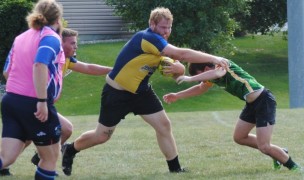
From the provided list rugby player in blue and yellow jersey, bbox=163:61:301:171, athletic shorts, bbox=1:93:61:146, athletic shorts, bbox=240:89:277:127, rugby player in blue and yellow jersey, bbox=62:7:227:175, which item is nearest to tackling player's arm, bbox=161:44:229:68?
rugby player in blue and yellow jersey, bbox=62:7:227:175

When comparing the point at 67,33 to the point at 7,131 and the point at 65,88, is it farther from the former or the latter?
the point at 65,88

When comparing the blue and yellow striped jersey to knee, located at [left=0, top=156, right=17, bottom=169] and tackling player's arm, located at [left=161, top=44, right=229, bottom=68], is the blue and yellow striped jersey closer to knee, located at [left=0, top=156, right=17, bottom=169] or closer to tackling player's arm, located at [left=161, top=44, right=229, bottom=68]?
tackling player's arm, located at [left=161, top=44, right=229, bottom=68]

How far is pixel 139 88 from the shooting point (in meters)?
8.45

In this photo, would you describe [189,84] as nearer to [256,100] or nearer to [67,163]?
[67,163]

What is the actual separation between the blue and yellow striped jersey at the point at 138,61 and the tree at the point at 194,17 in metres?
21.1

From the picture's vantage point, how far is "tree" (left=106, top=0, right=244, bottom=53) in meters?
29.6

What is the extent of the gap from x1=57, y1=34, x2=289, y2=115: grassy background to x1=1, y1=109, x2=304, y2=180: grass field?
14.5 m

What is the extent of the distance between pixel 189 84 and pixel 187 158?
23272 millimetres

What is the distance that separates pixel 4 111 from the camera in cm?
659

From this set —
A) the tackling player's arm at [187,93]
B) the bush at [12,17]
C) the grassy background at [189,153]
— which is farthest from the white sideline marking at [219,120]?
the bush at [12,17]

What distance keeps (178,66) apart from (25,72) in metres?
2.14

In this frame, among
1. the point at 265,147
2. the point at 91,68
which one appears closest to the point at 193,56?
the point at 265,147

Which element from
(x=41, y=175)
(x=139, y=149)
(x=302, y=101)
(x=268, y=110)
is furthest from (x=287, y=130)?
(x=302, y=101)

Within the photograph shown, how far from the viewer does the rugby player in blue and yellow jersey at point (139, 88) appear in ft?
26.6
